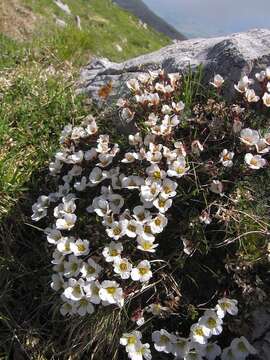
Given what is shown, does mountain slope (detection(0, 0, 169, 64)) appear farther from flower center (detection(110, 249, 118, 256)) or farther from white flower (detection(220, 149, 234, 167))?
flower center (detection(110, 249, 118, 256))

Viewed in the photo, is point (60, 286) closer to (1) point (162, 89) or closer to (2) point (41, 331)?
(2) point (41, 331)

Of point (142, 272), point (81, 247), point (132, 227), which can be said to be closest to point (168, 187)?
point (132, 227)

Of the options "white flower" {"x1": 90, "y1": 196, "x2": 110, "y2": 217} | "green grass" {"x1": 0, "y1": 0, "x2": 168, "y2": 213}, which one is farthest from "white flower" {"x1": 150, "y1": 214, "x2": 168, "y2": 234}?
"green grass" {"x1": 0, "y1": 0, "x2": 168, "y2": 213}

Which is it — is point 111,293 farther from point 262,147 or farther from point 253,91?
point 253,91

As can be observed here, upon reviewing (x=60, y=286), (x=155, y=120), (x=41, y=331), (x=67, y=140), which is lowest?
(x=41, y=331)

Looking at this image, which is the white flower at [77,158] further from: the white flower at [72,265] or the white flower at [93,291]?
the white flower at [93,291]

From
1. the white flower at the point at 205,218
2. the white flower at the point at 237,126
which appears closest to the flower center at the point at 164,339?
the white flower at the point at 205,218

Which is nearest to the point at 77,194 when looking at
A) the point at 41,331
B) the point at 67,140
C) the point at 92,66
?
the point at 67,140
